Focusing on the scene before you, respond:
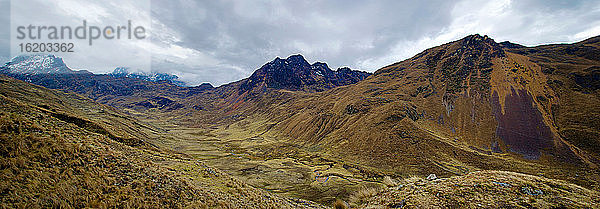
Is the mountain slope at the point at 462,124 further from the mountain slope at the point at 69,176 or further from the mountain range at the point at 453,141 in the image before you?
the mountain slope at the point at 69,176

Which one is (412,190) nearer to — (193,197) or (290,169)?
(193,197)

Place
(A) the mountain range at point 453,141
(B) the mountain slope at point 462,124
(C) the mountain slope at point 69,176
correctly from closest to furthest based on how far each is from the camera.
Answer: (C) the mountain slope at point 69,176
(A) the mountain range at point 453,141
(B) the mountain slope at point 462,124

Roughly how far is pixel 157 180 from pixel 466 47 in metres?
129

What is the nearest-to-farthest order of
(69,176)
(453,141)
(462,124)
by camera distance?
(69,176)
(453,141)
(462,124)

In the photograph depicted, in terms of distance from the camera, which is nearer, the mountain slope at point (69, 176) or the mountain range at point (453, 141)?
the mountain slope at point (69, 176)

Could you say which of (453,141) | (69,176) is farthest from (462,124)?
(69,176)

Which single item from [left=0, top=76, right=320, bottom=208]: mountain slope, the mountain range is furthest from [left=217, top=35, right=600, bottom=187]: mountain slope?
[left=0, top=76, right=320, bottom=208]: mountain slope

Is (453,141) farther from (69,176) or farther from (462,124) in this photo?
(69,176)

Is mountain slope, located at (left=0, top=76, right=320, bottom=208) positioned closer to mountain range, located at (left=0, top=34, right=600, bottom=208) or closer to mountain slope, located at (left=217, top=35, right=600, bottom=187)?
mountain range, located at (left=0, top=34, right=600, bottom=208)

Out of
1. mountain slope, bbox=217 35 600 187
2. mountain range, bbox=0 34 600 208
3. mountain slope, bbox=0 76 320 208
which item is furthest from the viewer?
mountain slope, bbox=217 35 600 187

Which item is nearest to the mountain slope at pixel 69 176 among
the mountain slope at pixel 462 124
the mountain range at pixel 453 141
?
the mountain range at pixel 453 141

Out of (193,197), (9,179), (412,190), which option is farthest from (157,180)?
(412,190)

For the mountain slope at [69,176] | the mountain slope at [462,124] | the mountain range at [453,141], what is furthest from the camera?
the mountain slope at [462,124]

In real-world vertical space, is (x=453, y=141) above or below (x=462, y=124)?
below
